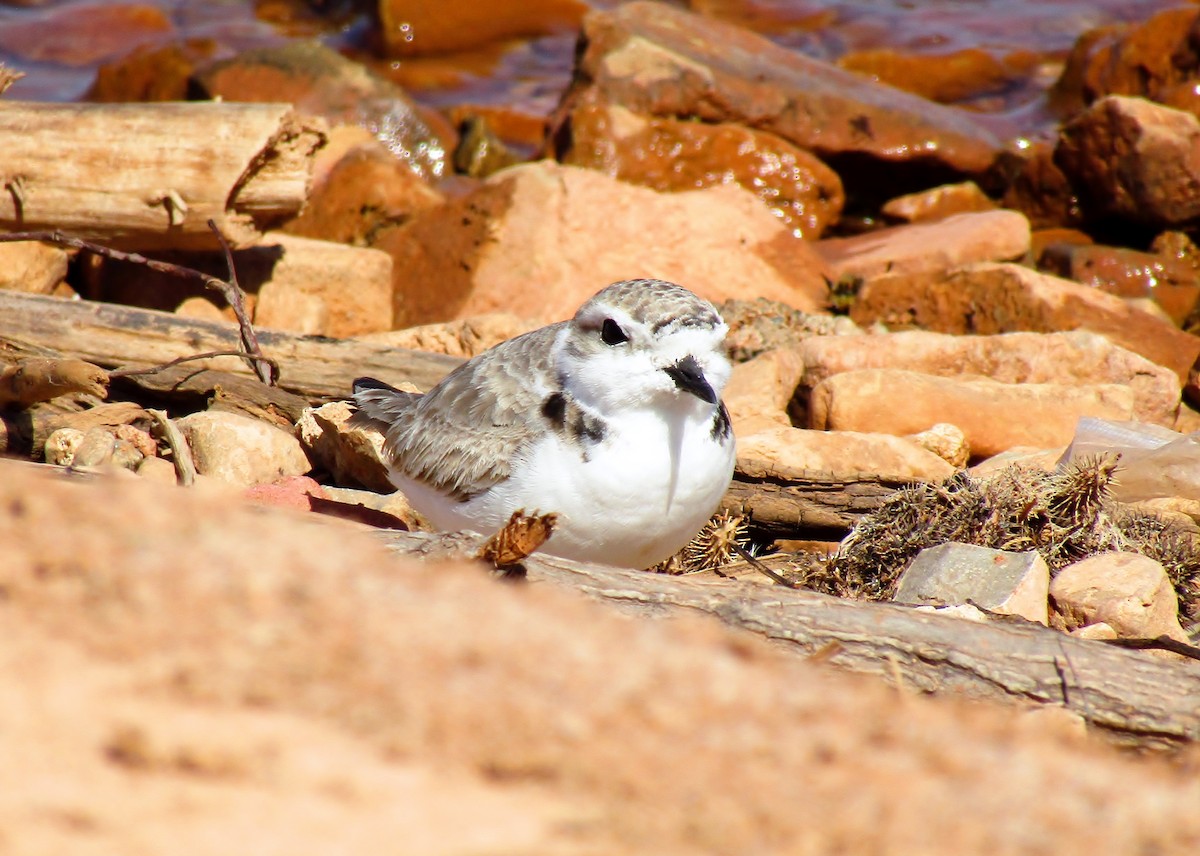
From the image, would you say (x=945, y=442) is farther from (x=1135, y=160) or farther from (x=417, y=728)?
(x=1135, y=160)

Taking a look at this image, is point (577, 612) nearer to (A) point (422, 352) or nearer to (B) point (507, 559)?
(B) point (507, 559)

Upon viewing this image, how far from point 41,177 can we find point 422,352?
9.45 ft

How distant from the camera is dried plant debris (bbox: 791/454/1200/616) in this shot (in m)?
5.57

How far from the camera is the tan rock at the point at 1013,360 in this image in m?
8.12

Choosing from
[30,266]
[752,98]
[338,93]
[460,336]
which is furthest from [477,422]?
[338,93]

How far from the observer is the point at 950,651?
145 inches

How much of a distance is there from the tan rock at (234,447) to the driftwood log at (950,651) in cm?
286

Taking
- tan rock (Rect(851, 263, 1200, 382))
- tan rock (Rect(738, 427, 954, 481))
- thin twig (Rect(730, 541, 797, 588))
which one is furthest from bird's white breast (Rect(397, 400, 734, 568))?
tan rock (Rect(851, 263, 1200, 382))

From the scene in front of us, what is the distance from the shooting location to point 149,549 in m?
2.26

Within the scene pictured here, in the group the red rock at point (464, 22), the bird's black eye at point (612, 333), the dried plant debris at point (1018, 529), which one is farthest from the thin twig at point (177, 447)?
the red rock at point (464, 22)

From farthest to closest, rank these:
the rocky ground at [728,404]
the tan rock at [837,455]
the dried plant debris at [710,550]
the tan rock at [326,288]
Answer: the tan rock at [326,288], the tan rock at [837,455], the dried plant debris at [710,550], the rocky ground at [728,404]

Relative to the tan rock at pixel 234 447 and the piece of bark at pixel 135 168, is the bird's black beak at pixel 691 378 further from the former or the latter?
the piece of bark at pixel 135 168

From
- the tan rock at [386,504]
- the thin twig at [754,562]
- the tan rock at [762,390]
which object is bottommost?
the tan rock at [386,504]

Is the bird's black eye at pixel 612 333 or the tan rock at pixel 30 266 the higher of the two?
the bird's black eye at pixel 612 333
